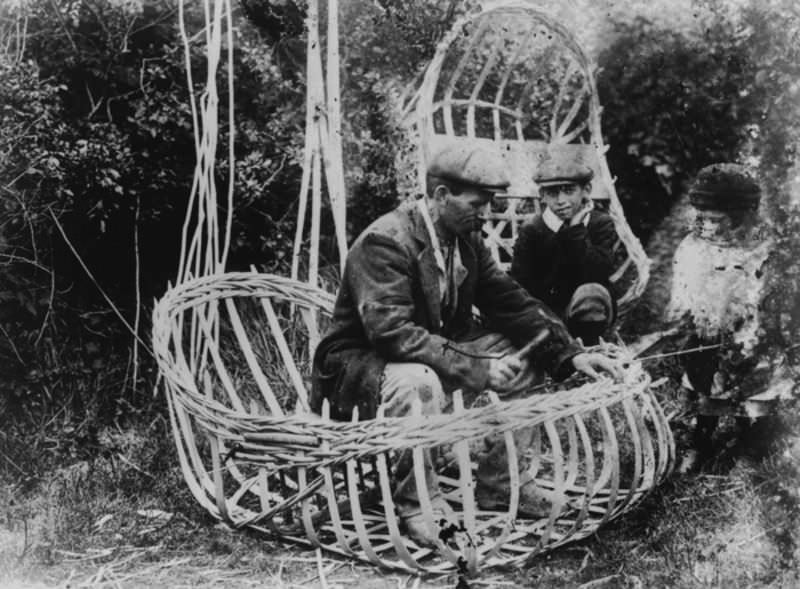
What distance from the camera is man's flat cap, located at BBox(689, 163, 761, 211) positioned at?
2.83 metres

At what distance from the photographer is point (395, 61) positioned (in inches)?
129

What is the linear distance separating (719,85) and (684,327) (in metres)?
0.80

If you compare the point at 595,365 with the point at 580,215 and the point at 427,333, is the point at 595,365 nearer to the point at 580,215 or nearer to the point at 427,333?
the point at 427,333

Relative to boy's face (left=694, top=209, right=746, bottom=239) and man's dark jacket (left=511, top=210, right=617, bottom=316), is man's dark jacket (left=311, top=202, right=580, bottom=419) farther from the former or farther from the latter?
boy's face (left=694, top=209, right=746, bottom=239)

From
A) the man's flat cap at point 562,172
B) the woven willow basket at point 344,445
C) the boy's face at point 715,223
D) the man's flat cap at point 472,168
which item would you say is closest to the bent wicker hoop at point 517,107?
the man's flat cap at point 562,172

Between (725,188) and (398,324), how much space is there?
1.22 m

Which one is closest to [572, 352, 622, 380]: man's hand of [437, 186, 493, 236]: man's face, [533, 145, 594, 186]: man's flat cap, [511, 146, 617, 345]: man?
[511, 146, 617, 345]: man

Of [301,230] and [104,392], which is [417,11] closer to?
[301,230]

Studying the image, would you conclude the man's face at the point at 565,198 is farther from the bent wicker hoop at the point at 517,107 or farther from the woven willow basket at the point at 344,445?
the woven willow basket at the point at 344,445

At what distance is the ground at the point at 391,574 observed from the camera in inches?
95.7

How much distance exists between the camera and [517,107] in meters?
3.65

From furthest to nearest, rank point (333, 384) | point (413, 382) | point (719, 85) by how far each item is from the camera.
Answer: point (719, 85)
point (333, 384)
point (413, 382)

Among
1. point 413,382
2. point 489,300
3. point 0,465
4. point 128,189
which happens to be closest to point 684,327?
point 489,300

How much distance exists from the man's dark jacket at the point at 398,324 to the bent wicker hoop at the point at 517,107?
0.50m
